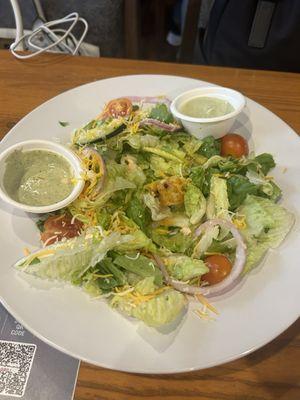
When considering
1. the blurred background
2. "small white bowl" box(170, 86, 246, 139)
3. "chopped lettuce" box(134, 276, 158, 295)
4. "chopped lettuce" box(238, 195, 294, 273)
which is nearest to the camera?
"chopped lettuce" box(134, 276, 158, 295)

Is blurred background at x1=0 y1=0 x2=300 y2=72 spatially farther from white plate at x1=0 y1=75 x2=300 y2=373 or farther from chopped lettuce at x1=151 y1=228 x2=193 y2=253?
chopped lettuce at x1=151 y1=228 x2=193 y2=253

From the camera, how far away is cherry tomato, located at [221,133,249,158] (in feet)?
5.41

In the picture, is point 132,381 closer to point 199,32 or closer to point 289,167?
point 289,167

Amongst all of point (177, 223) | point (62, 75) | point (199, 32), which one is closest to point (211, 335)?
point (177, 223)

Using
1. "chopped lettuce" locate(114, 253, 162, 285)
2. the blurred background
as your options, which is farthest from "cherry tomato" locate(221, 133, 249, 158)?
the blurred background

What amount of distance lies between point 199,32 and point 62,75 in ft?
3.26

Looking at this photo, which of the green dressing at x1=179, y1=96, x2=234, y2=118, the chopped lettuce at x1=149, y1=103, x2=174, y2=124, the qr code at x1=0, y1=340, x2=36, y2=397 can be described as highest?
the green dressing at x1=179, y1=96, x2=234, y2=118

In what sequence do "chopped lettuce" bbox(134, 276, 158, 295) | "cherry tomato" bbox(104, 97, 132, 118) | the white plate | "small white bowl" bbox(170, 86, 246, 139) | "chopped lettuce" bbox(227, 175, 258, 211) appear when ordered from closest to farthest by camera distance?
1. the white plate
2. "chopped lettuce" bbox(134, 276, 158, 295)
3. "chopped lettuce" bbox(227, 175, 258, 211)
4. "small white bowl" bbox(170, 86, 246, 139)
5. "cherry tomato" bbox(104, 97, 132, 118)

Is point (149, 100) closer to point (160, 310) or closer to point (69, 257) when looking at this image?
point (69, 257)

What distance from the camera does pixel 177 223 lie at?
148 cm

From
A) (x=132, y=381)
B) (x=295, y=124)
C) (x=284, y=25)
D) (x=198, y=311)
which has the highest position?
(x=284, y=25)

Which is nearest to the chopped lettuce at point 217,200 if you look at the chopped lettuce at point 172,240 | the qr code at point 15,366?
the chopped lettuce at point 172,240

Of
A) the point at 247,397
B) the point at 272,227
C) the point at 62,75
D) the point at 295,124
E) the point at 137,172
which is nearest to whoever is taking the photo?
the point at 247,397

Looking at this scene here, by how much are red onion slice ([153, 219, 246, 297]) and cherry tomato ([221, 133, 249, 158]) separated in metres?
0.36
